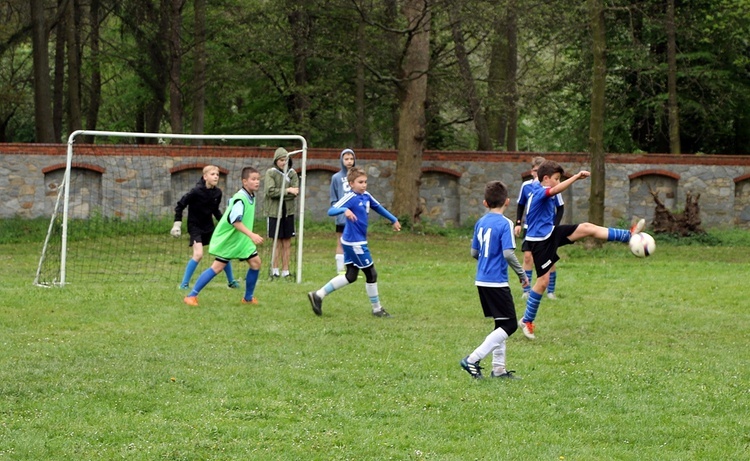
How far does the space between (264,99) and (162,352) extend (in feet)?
78.6

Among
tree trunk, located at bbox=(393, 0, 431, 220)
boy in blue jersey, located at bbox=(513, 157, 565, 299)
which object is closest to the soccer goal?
tree trunk, located at bbox=(393, 0, 431, 220)

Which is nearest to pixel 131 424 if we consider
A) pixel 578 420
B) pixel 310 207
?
pixel 578 420

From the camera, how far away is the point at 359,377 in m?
8.48

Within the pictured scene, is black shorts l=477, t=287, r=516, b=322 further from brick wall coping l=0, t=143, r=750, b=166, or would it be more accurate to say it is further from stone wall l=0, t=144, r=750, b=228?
brick wall coping l=0, t=143, r=750, b=166

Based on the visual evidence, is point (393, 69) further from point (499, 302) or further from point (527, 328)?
point (499, 302)

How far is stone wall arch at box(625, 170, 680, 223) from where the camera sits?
2853 centimetres

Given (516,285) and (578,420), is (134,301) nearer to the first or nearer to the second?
(516,285)

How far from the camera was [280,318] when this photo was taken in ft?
38.8

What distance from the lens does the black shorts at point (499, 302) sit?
8.51 meters

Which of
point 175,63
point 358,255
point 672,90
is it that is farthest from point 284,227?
point 672,90

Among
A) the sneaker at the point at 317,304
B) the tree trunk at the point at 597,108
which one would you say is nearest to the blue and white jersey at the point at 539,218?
the sneaker at the point at 317,304

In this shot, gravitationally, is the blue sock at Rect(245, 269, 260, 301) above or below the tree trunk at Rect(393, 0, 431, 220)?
below

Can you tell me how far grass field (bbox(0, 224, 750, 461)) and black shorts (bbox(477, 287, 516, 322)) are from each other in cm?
54

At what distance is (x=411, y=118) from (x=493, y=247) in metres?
17.6
